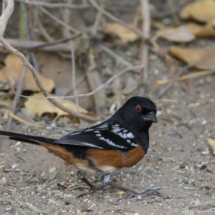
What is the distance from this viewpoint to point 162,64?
464cm

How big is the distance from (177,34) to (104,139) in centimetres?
255

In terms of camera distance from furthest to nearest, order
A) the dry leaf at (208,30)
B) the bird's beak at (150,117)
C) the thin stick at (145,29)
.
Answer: the dry leaf at (208,30)
the thin stick at (145,29)
the bird's beak at (150,117)

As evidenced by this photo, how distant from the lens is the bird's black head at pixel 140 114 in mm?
2795

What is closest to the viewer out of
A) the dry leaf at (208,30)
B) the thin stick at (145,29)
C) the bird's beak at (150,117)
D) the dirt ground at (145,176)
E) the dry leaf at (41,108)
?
the dirt ground at (145,176)

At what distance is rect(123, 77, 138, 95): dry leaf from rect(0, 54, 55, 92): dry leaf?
A: 95 cm

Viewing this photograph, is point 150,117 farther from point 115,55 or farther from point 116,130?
point 115,55

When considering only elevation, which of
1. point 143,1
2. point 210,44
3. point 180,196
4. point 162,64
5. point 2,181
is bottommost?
point 2,181

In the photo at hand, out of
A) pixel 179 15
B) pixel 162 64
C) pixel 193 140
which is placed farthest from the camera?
pixel 179 15

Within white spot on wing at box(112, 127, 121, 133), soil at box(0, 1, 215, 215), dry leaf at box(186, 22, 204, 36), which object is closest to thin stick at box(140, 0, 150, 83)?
soil at box(0, 1, 215, 215)

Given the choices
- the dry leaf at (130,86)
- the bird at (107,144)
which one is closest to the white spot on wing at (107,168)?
the bird at (107,144)

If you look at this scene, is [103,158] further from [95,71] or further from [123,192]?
[95,71]

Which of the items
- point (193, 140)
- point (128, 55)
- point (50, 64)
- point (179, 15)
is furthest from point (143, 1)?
point (193, 140)

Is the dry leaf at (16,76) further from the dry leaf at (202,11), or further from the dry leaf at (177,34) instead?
the dry leaf at (202,11)

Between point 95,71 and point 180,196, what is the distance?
2183 mm
